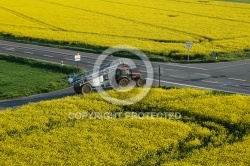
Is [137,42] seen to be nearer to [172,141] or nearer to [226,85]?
[226,85]

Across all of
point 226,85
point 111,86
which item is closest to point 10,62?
point 111,86

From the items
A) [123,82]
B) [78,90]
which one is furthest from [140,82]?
[78,90]

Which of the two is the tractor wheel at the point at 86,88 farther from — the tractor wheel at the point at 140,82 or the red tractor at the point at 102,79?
the tractor wheel at the point at 140,82

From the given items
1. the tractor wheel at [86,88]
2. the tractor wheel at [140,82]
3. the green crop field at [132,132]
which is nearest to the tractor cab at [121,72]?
the tractor wheel at [140,82]

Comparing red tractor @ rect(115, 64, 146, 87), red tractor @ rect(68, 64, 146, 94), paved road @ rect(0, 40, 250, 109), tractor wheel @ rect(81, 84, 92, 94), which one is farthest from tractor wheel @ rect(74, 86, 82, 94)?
red tractor @ rect(115, 64, 146, 87)

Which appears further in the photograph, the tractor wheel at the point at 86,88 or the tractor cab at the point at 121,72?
the tractor cab at the point at 121,72

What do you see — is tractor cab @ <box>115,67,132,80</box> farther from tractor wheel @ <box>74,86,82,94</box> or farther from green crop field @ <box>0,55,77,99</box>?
green crop field @ <box>0,55,77,99</box>
